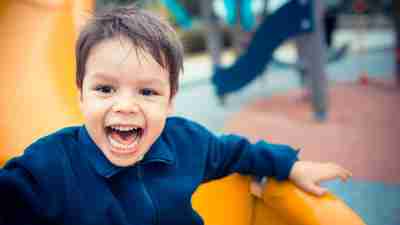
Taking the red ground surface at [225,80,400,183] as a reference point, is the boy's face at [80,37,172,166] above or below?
above

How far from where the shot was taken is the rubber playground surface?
1885mm

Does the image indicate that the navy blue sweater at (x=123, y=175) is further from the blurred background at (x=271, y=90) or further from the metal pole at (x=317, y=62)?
the metal pole at (x=317, y=62)

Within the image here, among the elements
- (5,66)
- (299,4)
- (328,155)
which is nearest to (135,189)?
(5,66)

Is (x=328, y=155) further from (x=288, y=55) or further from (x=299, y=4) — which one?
(x=288, y=55)

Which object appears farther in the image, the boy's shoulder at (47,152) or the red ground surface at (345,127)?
the red ground surface at (345,127)

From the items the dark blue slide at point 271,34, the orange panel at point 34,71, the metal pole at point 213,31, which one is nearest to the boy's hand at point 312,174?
the orange panel at point 34,71

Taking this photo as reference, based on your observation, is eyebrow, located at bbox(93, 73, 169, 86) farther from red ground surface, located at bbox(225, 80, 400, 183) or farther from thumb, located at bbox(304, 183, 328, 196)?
red ground surface, located at bbox(225, 80, 400, 183)

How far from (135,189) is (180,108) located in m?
2.75

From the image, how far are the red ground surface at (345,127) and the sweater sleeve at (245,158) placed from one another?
1.13 metres

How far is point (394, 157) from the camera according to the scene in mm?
2283

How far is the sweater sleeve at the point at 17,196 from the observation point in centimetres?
80

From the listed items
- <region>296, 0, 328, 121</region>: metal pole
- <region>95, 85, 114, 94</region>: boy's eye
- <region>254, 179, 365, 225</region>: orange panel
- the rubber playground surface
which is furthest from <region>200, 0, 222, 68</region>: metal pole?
<region>95, 85, 114, 94</region>: boy's eye

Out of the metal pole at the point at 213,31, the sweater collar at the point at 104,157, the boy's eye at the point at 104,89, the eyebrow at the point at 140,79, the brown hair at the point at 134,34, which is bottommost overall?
the sweater collar at the point at 104,157

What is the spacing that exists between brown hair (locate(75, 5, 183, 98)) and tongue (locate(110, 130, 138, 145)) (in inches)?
5.3
